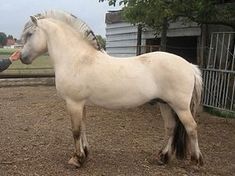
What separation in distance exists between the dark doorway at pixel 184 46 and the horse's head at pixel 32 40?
23.7 ft

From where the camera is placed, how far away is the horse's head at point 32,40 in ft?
16.2

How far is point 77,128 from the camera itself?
4875 millimetres

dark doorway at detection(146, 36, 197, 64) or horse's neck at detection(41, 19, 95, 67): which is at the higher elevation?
horse's neck at detection(41, 19, 95, 67)

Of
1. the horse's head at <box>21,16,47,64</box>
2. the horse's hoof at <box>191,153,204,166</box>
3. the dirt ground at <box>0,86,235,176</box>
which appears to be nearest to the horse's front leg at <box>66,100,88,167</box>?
the dirt ground at <box>0,86,235,176</box>

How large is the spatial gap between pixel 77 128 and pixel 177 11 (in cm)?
365

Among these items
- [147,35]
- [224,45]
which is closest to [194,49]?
[147,35]

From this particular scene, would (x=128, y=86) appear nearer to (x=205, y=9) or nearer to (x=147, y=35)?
(x=205, y=9)

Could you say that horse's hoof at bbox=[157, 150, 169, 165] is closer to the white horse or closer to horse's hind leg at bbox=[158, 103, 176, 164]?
horse's hind leg at bbox=[158, 103, 176, 164]

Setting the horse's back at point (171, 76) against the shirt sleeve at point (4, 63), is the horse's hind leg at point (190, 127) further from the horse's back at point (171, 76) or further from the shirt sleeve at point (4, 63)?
the shirt sleeve at point (4, 63)

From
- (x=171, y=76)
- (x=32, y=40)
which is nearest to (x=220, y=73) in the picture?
(x=171, y=76)

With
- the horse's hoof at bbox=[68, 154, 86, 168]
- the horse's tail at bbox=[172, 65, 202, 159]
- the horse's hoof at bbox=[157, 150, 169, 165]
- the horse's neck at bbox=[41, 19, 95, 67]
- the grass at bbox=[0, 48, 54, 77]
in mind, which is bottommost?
the grass at bbox=[0, 48, 54, 77]

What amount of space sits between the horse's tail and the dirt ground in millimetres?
159

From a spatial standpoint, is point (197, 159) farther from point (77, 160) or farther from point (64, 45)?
point (64, 45)

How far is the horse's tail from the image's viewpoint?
4.98 m
